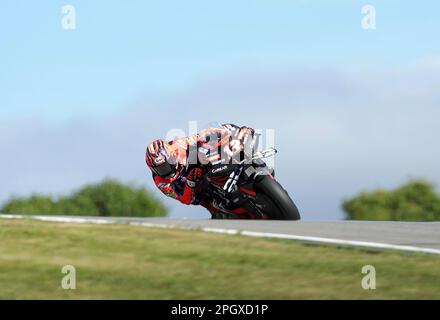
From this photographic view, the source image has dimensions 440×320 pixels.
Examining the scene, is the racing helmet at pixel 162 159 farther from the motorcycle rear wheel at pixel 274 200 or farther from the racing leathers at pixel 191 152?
the motorcycle rear wheel at pixel 274 200

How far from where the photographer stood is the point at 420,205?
116 ft

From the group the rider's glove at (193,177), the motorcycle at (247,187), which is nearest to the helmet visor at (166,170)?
the rider's glove at (193,177)

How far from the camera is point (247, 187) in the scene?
21.0 m

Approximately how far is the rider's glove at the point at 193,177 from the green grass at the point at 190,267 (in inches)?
313

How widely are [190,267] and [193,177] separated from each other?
1033 centimetres

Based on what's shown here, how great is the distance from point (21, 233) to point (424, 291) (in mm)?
5968

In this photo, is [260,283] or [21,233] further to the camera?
[21,233]

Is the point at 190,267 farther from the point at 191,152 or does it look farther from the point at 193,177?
the point at 193,177

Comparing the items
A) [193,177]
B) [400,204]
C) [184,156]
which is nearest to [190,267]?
[184,156]

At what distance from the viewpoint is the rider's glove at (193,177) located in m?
20.6

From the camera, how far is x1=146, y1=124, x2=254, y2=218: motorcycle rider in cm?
1967

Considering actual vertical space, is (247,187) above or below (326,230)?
above
